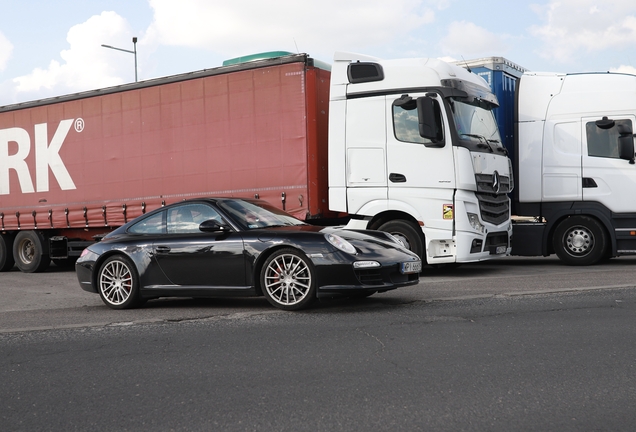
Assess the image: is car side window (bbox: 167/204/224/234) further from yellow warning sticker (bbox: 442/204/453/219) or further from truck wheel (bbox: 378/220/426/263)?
yellow warning sticker (bbox: 442/204/453/219)

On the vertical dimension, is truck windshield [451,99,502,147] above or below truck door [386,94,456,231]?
above

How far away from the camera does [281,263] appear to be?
7805 millimetres

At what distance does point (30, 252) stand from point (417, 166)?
29.5 feet

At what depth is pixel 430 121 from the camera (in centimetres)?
1095

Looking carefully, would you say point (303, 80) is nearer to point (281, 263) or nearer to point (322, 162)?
point (322, 162)

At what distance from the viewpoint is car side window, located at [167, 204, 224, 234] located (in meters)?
8.47

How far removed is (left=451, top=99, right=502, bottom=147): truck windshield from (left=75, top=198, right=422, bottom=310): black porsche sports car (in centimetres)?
354

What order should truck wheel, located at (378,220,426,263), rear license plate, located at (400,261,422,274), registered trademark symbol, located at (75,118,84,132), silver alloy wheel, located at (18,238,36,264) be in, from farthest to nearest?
silver alloy wheel, located at (18,238,36,264)
registered trademark symbol, located at (75,118,84,132)
truck wheel, located at (378,220,426,263)
rear license plate, located at (400,261,422,274)

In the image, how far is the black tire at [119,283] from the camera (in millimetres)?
8594

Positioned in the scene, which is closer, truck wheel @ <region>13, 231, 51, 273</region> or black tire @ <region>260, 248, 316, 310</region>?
black tire @ <region>260, 248, 316, 310</region>

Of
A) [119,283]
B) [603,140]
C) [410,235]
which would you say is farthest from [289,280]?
[603,140]

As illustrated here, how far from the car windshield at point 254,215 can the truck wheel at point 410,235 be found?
2917 millimetres

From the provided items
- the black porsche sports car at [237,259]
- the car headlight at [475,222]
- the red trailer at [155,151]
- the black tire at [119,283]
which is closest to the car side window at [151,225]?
the black porsche sports car at [237,259]

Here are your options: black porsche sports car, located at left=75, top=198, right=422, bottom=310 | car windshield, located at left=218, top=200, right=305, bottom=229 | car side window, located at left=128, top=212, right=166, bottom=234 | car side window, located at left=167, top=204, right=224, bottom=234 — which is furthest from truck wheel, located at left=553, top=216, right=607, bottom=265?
car side window, located at left=128, top=212, right=166, bottom=234
